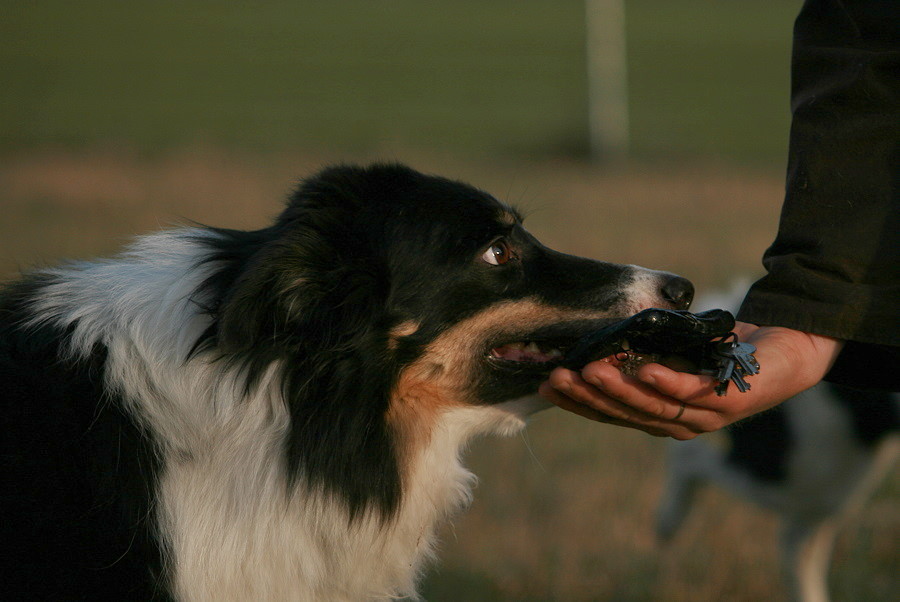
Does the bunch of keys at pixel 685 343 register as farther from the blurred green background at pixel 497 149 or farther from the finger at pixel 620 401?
the blurred green background at pixel 497 149

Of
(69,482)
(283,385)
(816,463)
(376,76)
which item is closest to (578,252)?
(816,463)

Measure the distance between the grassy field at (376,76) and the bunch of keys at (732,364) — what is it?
20205 mm

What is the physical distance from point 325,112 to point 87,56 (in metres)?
9.96

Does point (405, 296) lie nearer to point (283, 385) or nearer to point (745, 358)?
point (283, 385)

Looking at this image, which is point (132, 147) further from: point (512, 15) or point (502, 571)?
point (512, 15)

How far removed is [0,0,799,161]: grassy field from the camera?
88.9 feet

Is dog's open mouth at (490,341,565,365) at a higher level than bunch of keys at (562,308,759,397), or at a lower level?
lower

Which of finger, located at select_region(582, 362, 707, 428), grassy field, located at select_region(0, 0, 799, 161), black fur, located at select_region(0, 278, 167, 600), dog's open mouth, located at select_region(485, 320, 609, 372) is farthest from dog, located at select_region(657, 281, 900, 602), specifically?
grassy field, located at select_region(0, 0, 799, 161)

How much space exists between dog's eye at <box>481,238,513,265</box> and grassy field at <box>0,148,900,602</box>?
0.77 meters

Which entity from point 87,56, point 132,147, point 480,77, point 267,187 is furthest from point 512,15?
point 267,187

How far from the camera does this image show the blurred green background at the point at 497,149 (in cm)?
552

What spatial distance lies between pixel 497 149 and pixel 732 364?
22838mm

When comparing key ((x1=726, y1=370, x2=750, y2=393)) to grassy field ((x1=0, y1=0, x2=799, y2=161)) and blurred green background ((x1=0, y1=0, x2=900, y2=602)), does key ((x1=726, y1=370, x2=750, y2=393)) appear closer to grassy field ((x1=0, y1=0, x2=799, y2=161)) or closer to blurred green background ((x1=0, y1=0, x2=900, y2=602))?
blurred green background ((x1=0, y1=0, x2=900, y2=602))

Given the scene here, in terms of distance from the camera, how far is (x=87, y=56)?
113 ft
